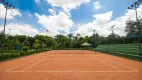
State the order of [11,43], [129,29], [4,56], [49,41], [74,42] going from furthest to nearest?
[49,41] < [74,42] < [129,29] < [11,43] < [4,56]

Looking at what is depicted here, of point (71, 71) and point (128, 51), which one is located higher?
point (128, 51)

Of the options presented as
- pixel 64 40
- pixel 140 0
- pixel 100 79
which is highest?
pixel 140 0

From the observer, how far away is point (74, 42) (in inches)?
2327

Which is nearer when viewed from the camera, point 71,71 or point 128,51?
point 71,71

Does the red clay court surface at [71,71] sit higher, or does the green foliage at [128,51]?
the green foliage at [128,51]

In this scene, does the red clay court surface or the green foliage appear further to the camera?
the green foliage

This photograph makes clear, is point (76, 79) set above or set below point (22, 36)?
below

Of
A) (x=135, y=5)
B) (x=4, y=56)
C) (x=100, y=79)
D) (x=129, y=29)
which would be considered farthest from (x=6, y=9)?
(x=129, y=29)

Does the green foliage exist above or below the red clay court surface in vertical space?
above

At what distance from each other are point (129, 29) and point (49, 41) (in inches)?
1586

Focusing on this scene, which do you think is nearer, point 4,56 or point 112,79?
point 112,79

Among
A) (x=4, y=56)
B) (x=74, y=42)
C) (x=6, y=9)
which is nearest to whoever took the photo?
(x=4, y=56)

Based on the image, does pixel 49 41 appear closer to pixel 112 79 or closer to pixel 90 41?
pixel 90 41

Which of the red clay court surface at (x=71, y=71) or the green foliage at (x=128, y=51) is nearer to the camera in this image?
the red clay court surface at (x=71, y=71)
